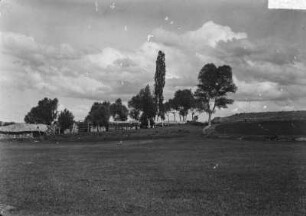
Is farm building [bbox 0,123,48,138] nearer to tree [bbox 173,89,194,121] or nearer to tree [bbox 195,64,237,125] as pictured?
tree [bbox 173,89,194,121]

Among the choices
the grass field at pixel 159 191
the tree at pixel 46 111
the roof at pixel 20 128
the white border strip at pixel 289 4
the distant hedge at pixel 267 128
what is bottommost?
the grass field at pixel 159 191

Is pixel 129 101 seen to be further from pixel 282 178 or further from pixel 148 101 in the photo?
pixel 282 178

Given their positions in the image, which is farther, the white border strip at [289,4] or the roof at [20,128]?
the roof at [20,128]

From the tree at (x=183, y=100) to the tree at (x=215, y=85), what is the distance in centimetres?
4466

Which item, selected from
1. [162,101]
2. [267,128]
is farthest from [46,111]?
[267,128]

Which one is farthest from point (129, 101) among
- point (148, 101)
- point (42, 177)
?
point (42, 177)

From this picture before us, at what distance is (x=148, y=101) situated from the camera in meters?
115

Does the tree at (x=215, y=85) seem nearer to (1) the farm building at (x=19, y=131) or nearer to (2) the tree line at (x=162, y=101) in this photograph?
(2) the tree line at (x=162, y=101)

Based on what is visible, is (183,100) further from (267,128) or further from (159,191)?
(159,191)

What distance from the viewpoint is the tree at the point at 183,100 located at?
141 m

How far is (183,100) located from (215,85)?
47.7 metres

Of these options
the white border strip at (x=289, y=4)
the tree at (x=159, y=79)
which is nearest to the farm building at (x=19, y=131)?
the tree at (x=159, y=79)

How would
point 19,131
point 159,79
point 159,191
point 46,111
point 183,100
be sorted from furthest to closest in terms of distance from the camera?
point 46,111
point 183,100
point 19,131
point 159,79
point 159,191

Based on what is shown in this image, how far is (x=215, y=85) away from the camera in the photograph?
3713 inches
